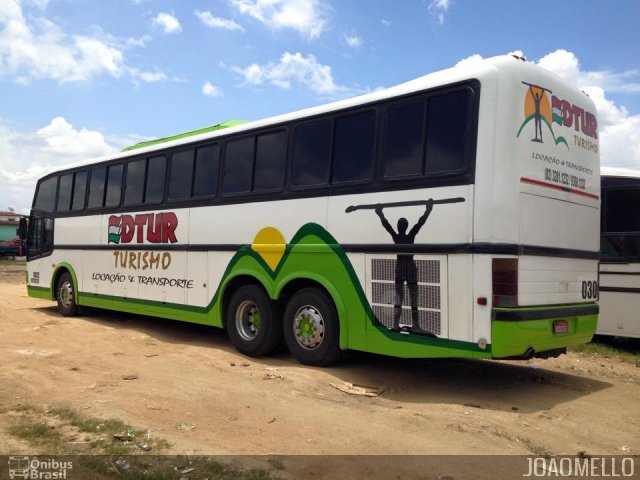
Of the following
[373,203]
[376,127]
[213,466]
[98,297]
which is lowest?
[213,466]

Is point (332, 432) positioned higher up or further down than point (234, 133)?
further down

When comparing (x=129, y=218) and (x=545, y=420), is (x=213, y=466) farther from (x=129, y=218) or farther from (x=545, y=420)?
(x=129, y=218)

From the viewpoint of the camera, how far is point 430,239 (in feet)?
20.3

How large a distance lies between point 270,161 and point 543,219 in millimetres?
3741

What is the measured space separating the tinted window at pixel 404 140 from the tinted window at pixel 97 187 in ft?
22.9

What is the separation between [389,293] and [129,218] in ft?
19.7

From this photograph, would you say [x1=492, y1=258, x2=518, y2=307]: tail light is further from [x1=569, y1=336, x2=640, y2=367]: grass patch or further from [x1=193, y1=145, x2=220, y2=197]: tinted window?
[x1=193, y1=145, x2=220, y2=197]: tinted window

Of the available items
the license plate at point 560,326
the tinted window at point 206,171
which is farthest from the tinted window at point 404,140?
the tinted window at point 206,171

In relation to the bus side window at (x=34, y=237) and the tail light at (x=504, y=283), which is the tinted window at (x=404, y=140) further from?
the bus side window at (x=34, y=237)

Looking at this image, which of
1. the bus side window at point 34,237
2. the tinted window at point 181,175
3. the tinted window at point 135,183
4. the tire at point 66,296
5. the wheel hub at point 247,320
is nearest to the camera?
the wheel hub at point 247,320

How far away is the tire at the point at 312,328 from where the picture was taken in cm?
723

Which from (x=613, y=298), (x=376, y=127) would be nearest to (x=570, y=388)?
(x=613, y=298)

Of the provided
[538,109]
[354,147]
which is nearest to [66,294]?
[354,147]

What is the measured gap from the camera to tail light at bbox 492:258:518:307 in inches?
227
